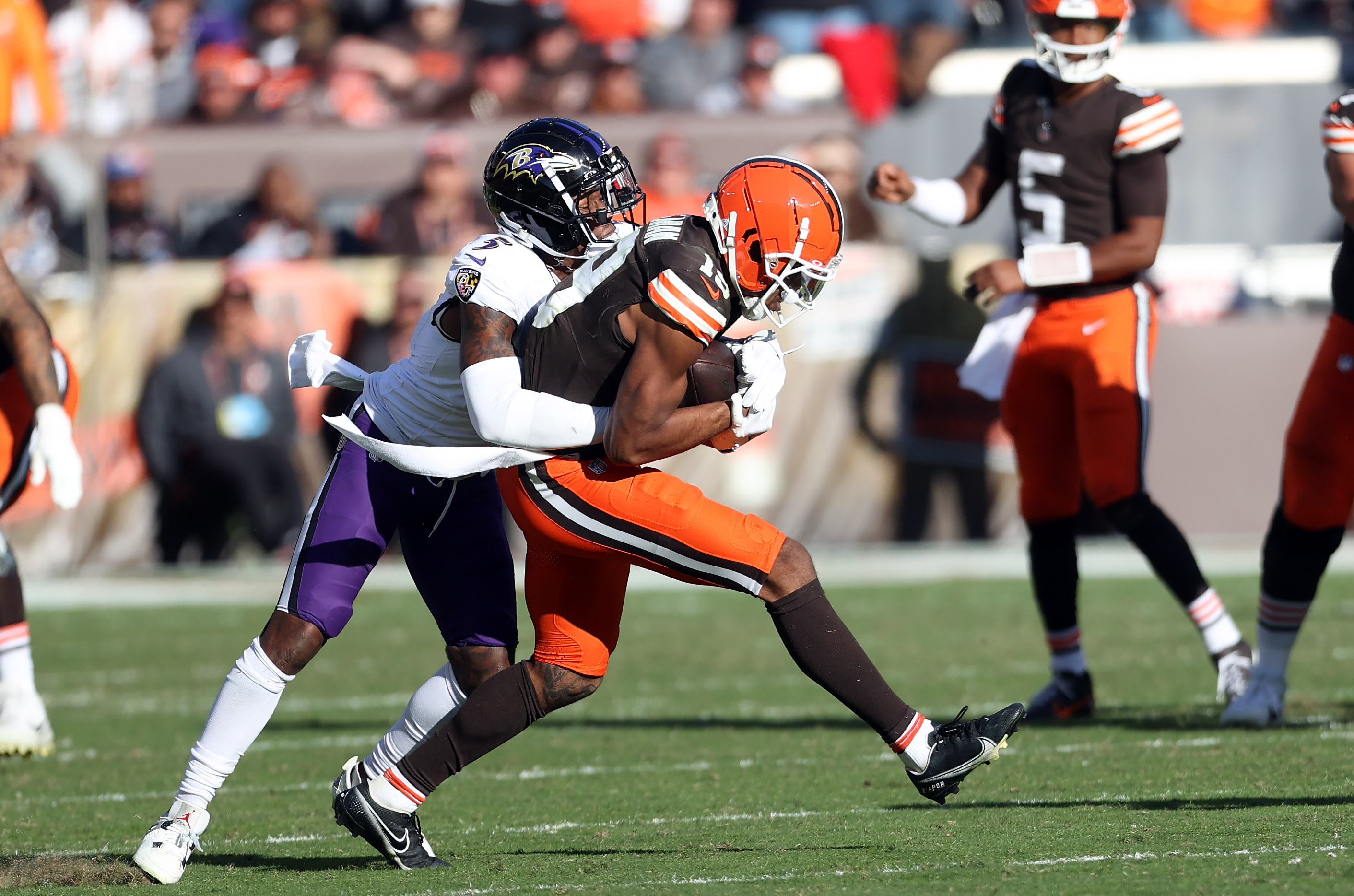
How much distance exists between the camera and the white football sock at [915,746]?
150 inches

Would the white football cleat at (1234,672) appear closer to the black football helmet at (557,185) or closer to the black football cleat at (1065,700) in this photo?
the black football cleat at (1065,700)

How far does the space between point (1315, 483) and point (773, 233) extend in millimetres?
2451

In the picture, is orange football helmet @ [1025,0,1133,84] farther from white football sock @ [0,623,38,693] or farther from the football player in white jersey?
white football sock @ [0,623,38,693]

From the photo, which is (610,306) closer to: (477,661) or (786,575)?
(786,575)

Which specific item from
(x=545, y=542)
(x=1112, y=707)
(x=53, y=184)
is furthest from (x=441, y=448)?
(x=53, y=184)

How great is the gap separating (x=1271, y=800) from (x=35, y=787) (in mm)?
3504

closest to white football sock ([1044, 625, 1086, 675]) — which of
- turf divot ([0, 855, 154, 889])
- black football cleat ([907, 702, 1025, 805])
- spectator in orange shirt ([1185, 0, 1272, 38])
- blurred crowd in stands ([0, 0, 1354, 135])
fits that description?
black football cleat ([907, 702, 1025, 805])

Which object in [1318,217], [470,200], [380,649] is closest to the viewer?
[380,649]

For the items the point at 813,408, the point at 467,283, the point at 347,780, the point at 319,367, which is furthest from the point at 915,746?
the point at 813,408

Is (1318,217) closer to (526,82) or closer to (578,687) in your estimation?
(526,82)

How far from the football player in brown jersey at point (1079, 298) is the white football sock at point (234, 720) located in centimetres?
265

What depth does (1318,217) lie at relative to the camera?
39.7 ft

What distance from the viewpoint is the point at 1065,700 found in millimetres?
5805

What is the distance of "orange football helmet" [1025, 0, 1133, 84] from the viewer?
5.70 metres
